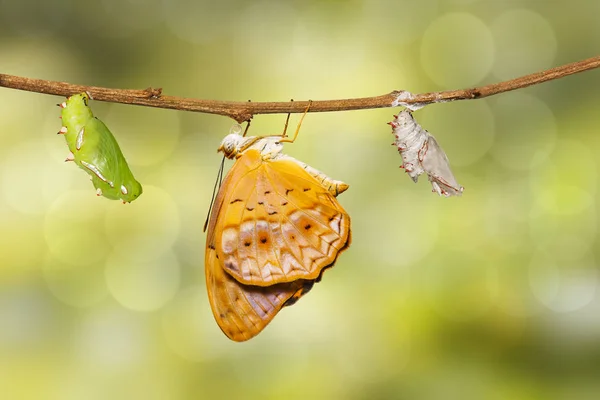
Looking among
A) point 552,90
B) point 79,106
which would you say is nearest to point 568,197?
point 552,90

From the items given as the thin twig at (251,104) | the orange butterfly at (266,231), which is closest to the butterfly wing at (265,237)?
the orange butterfly at (266,231)

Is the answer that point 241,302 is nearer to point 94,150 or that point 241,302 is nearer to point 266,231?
point 266,231

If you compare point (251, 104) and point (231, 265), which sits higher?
point (251, 104)

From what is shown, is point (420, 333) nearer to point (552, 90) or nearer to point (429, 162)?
point (552, 90)

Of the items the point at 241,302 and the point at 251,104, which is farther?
the point at 241,302

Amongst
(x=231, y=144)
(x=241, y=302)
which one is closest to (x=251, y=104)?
(x=231, y=144)

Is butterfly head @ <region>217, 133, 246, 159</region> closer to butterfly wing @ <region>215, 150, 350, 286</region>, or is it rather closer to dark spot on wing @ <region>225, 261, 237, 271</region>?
butterfly wing @ <region>215, 150, 350, 286</region>

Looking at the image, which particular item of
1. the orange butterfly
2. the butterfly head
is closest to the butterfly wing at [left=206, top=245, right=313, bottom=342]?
the orange butterfly
